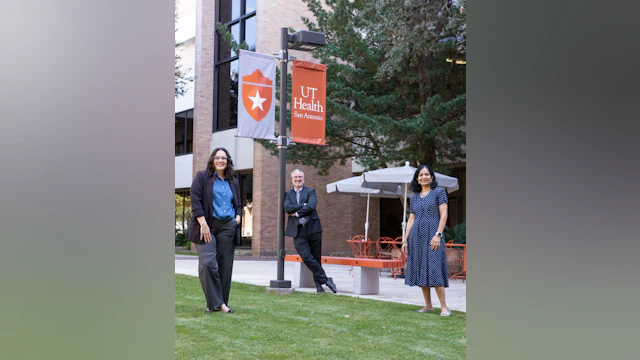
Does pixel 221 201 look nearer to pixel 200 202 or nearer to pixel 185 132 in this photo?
pixel 200 202


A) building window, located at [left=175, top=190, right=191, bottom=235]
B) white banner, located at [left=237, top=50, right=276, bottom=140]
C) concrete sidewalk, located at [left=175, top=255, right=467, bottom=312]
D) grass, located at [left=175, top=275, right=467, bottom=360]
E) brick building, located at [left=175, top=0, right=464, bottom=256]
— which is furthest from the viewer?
building window, located at [left=175, top=190, right=191, bottom=235]

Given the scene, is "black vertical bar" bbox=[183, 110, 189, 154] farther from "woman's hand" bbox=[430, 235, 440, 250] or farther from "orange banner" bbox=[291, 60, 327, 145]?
"woman's hand" bbox=[430, 235, 440, 250]

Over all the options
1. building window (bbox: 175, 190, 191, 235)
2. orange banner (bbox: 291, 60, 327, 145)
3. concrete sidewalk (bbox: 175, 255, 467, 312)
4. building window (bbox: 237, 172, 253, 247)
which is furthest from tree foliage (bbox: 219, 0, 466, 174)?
building window (bbox: 175, 190, 191, 235)

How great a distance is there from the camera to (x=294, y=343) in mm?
5848

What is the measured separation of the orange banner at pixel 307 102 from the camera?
36.6 feet

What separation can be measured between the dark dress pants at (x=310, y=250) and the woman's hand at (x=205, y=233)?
3.05 meters

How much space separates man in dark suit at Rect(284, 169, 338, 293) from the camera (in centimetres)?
1035

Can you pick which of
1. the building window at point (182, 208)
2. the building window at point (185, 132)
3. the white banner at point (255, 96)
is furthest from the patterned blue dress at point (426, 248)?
the building window at point (182, 208)

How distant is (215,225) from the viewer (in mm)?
7875

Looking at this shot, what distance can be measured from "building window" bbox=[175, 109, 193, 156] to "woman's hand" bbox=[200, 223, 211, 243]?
22.4 metres

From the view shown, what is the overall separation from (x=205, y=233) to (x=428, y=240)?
2.62 m

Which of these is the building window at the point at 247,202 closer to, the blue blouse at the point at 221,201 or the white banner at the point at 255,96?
the white banner at the point at 255,96
